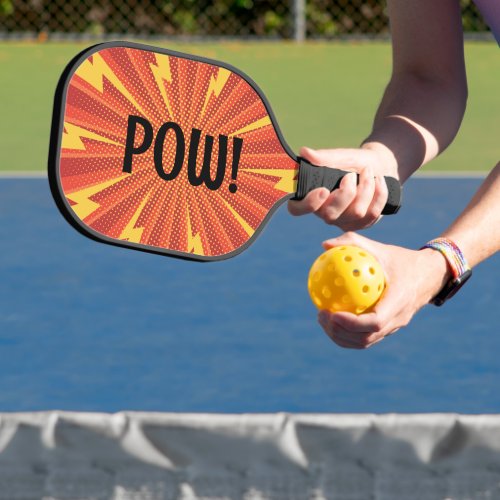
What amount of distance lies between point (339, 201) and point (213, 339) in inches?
98.2

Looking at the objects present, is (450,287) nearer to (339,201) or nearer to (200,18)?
(339,201)

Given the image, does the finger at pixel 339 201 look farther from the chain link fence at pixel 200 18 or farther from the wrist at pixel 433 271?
the chain link fence at pixel 200 18

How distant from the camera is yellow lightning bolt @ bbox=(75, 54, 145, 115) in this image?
6.63ft

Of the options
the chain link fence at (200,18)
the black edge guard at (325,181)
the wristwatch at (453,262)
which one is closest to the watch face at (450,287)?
the wristwatch at (453,262)

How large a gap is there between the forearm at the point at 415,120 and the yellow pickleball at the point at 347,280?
0.33 meters

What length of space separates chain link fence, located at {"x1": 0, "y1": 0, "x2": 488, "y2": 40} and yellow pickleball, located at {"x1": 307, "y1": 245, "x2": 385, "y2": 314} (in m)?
10.5

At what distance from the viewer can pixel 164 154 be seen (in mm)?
2166

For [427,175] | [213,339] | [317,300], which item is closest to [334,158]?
[317,300]

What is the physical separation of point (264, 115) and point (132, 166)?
0.35 m

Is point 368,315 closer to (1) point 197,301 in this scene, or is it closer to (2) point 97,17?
(1) point 197,301

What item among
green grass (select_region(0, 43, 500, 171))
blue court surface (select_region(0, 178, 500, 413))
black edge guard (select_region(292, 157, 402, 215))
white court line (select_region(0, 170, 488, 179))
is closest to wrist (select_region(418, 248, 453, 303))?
black edge guard (select_region(292, 157, 402, 215))

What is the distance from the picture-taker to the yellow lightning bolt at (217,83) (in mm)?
2241

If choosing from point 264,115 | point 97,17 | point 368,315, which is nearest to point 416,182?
point 264,115

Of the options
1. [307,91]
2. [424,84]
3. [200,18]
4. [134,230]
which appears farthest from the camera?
[200,18]
